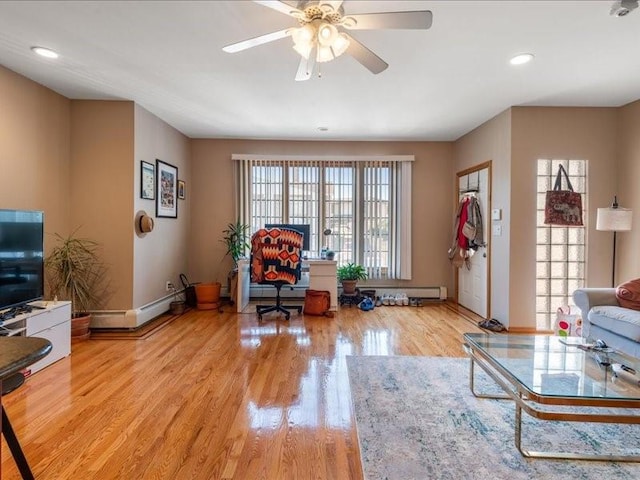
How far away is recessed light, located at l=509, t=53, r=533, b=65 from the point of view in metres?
2.71

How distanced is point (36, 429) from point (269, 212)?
3959 mm

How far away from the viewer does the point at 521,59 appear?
2.77 m

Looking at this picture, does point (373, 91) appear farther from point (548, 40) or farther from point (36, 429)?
point (36, 429)

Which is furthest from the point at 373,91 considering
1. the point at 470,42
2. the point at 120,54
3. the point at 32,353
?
the point at 32,353

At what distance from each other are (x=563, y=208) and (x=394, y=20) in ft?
10.0

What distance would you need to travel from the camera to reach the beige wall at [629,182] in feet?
12.0

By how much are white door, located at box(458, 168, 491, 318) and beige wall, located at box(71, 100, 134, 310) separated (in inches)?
170

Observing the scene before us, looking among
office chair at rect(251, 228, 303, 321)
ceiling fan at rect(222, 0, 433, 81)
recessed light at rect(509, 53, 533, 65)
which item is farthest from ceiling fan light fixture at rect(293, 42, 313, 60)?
office chair at rect(251, 228, 303, 321)

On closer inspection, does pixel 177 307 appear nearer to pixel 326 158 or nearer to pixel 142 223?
pixel 142 223

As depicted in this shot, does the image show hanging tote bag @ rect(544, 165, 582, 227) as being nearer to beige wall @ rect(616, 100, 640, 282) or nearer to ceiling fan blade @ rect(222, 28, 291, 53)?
beige wall @ rect(616, 100, 640, 282)

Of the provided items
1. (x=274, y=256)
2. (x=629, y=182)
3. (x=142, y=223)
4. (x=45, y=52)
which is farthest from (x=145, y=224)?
(x=629, y=182)

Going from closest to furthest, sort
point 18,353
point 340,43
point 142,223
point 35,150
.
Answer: point 18,353 < point 340,43 < point 35,150 < point 142,223

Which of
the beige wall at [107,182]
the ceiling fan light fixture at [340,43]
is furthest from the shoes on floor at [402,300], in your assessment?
the ceiling fan light fixture at [340,43]

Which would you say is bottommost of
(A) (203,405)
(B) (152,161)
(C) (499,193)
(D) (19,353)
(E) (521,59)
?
(A) (203,405)
